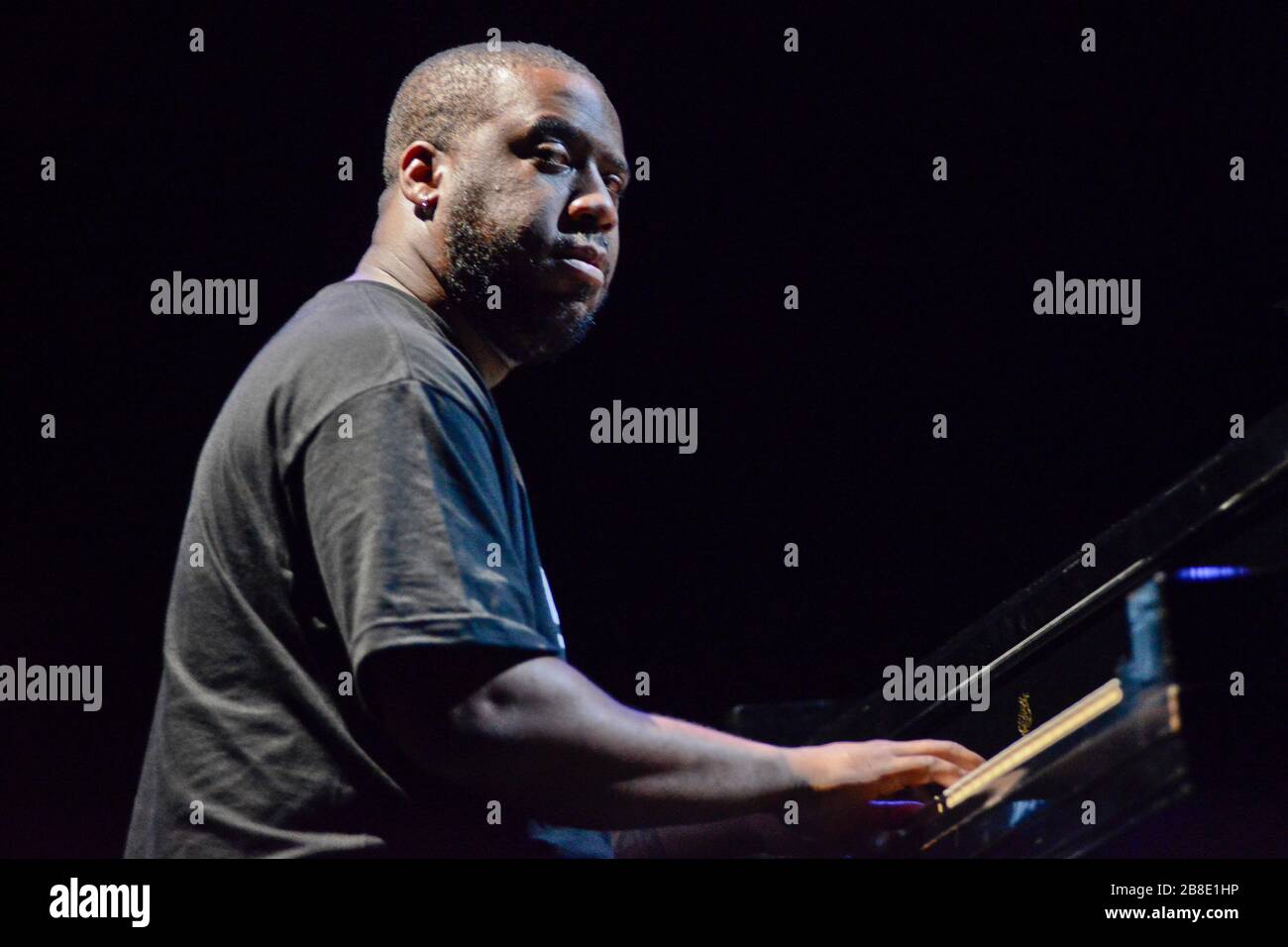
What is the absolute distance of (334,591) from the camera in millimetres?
1556

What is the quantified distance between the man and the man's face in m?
0.18

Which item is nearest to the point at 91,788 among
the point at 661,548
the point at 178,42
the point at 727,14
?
the point at 661,548

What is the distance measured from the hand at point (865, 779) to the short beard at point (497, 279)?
0.75 m

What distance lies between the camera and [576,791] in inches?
60.9

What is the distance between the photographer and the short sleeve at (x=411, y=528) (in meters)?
1.49

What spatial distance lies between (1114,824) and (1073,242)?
2715 mm

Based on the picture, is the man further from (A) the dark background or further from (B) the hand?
Result: (A) the dark background

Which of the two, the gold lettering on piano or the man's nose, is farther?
the gold lettering on piano

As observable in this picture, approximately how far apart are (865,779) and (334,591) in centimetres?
66

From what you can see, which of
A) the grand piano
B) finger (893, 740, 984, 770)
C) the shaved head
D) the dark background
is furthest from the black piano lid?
the dark background

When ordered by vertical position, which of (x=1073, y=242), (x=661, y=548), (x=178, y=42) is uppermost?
(x=178, y=42)

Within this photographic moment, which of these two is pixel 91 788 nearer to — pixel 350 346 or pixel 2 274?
pixel 2 274

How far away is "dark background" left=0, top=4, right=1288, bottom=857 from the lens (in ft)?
12.4
